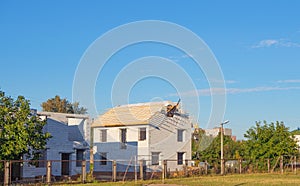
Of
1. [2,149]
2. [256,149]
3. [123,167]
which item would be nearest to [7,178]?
[2,149]

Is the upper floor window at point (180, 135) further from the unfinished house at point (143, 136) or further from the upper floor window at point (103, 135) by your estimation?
the upper floor window at point (103, 135)

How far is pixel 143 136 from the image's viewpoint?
52.4 metres

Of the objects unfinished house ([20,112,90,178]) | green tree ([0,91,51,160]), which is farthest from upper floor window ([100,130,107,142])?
green tree ([0,91,51,160])

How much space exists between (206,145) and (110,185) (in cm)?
3837

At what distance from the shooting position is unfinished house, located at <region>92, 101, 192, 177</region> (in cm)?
5225

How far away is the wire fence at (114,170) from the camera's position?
3303 centimetres

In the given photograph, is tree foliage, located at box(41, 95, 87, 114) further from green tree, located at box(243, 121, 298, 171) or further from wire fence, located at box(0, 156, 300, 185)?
green tree, located at box(243, 121, 298, 171)

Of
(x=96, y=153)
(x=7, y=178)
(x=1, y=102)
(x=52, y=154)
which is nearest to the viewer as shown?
(x=7, y=178)

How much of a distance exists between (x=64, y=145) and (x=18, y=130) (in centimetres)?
1068

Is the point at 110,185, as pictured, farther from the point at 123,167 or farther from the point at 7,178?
the point at 123,167

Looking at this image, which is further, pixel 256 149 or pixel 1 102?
pixel 256 149

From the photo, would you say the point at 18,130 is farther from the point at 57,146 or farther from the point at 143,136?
the point at 143,136

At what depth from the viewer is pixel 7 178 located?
28828 mm

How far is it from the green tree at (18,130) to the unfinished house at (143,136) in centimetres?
1995
